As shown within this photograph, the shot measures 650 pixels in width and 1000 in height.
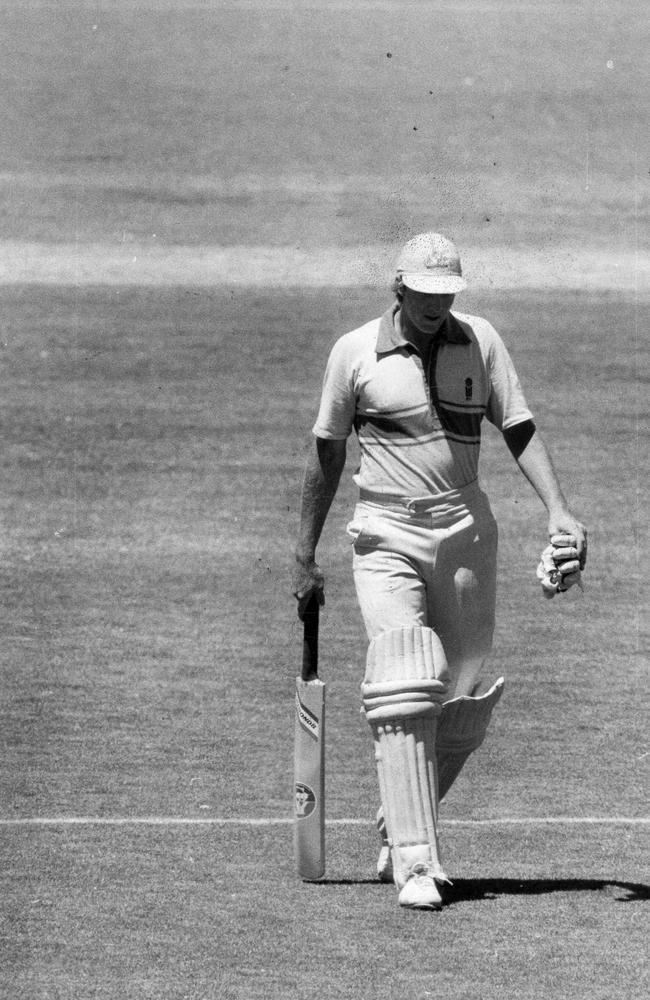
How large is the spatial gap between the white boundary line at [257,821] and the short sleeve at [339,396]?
1543 millimetres

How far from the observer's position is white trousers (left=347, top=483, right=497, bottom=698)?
6902 millimetres

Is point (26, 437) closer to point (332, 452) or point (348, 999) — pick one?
point (332, 452)

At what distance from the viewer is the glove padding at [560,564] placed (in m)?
6.77

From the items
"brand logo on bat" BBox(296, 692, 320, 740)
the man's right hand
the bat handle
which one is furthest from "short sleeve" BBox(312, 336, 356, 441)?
"brand logo on bat" BBox(296, 692, 320, 740)

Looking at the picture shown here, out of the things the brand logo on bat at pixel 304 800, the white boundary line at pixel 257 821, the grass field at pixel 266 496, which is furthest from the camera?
the white boundary line at pixel 257 821

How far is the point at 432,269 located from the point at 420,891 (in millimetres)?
1900

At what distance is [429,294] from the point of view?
6.83 metres

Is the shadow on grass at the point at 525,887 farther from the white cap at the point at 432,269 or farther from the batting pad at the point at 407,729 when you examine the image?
the white cap at the point at 432,269

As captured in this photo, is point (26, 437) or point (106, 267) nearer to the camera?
point (26, 437)

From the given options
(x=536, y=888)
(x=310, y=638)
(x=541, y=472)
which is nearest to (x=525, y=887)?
(x=536, y=888)

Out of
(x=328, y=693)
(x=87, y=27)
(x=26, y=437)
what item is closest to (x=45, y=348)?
(x=26, y=437)

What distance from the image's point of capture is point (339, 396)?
6.96 metres

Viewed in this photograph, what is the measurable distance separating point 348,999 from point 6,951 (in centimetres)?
103

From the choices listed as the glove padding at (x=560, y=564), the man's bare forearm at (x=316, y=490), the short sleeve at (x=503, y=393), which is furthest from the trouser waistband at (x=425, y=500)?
the glove padding at (x=560, y=564)
